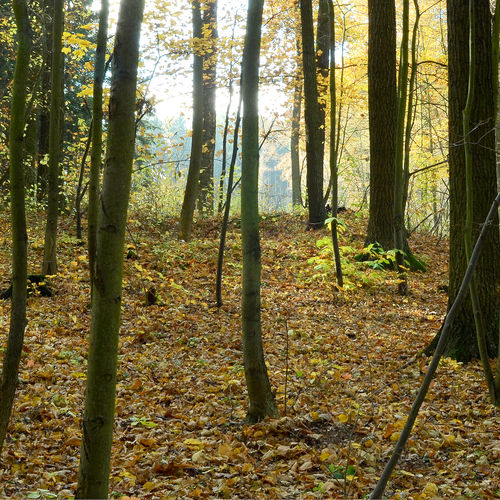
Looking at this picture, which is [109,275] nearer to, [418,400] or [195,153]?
[418,400]

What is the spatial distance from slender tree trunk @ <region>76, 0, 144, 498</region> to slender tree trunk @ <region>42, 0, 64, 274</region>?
245 inches

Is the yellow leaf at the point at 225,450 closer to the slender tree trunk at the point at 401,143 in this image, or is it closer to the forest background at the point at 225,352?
the forest background at the point at 225,352

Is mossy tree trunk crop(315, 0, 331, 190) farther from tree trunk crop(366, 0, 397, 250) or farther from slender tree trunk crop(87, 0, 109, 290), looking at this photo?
slender tree trunk crop(87, 0, 109, 290)

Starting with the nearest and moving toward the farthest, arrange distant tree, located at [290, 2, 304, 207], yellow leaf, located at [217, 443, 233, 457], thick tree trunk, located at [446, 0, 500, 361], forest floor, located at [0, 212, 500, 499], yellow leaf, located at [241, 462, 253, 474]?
forest floor, located at [0, 212, 500, 499]
yellow leaf, located at [241, 462, 253, 474]
yellow leaf, located at [217, 443, 233, 457]
thick tree trunk, located at [446, 0, 500, 361]
distant tree, located at [290, 2, 304, 207]

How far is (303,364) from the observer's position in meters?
6.02

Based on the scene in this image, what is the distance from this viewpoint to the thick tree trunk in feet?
17.7

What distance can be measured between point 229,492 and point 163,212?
10.7m

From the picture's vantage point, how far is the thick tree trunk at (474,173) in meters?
5.38

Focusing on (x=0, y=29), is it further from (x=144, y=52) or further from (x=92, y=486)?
(x=92, y=486)

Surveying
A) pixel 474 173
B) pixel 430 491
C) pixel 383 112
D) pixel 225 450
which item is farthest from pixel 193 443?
pixel 383 112

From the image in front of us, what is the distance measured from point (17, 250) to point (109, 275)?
1.45m

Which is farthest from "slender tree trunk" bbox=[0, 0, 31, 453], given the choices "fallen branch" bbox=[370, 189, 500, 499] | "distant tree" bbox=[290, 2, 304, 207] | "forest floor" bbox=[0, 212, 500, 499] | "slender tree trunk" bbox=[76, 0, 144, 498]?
"distant tree" bbox=[290, 2, 304, 207]

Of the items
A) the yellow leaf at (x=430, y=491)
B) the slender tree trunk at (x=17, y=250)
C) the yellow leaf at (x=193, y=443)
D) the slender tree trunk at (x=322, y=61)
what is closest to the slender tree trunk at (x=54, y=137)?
the slender tree trunk at (x=17, y=250)

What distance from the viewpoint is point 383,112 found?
1016 centimetres
